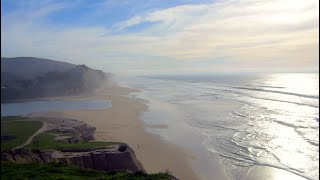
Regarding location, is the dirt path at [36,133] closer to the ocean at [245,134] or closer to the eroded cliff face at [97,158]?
the eroded cliff face at [97,158]

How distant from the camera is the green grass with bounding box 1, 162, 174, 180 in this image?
619 inches

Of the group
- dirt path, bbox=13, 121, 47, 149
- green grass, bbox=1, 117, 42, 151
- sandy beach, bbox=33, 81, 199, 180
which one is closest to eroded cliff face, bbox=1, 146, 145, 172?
sandy beach, bbox=33, 81, 199, 180

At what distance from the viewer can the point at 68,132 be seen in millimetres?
39531

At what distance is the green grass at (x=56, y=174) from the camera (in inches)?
619

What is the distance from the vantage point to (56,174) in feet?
54.5

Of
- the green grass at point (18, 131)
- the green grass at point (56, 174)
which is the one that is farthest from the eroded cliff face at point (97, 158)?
the green grass at point (56, 174)

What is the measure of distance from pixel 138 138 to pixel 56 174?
1016 inches

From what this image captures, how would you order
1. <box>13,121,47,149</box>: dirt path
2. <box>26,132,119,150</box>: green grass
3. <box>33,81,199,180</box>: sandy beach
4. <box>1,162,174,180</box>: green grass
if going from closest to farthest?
<box>1,162,174,180</box>: green grass
<box>26,132,119,150</box>: green grass
<box>33,81,199,180</box>: sandy beach
<box>13,121,47,149</box>: dirt path

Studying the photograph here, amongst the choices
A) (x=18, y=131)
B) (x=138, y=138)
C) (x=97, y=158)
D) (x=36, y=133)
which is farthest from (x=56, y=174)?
(x=138, y=138)

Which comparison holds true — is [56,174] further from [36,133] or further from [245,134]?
[245,134]

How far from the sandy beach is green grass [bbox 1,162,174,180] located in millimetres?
11420

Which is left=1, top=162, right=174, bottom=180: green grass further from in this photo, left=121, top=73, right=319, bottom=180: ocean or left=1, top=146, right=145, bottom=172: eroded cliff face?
left=121, top=73, right=319, bottom=180: ocean

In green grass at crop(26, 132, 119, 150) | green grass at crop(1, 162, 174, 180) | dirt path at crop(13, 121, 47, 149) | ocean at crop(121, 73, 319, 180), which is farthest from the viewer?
dirt path at crop(13, 121, 47, 149)

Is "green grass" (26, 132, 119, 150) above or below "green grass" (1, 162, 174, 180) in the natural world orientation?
below
